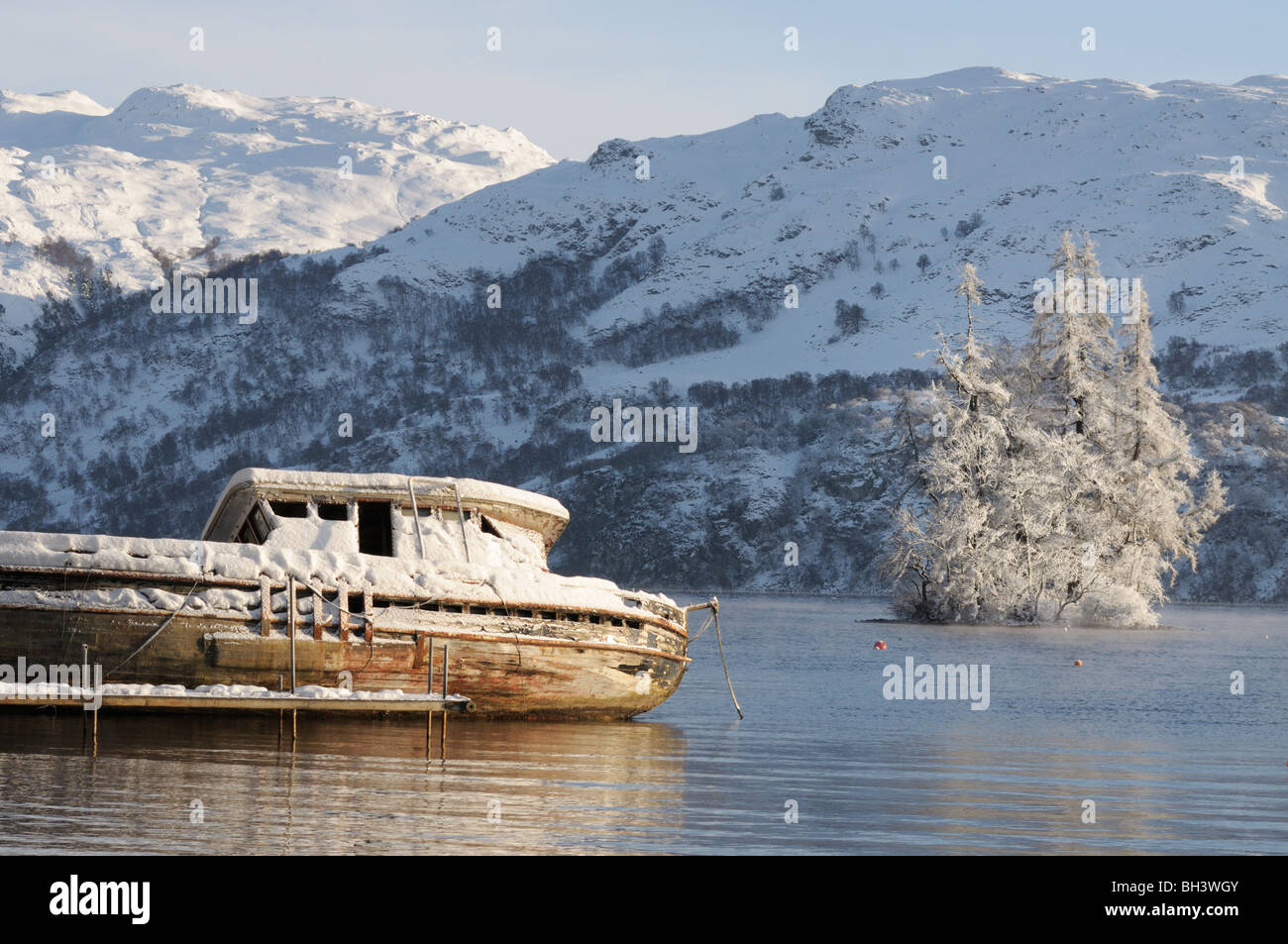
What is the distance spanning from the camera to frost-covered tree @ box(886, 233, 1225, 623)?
235 ft

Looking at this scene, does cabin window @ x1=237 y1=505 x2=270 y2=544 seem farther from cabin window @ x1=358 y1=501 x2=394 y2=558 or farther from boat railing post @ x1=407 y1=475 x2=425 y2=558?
boat railing post @ x1=407 y1=475 x2=425 y2=558

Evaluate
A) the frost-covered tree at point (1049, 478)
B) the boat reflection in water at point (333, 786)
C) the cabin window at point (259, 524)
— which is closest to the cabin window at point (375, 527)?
the cabin window at point (259, 524)

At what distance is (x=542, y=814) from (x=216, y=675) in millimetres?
9765

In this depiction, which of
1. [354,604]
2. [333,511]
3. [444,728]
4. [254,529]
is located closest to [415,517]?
[333,511]

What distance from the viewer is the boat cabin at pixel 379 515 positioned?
98.4 ft

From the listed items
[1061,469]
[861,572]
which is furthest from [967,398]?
[861,572]

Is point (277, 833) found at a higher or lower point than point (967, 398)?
lower

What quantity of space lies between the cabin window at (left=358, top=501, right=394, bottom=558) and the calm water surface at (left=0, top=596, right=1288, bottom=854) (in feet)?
11.6

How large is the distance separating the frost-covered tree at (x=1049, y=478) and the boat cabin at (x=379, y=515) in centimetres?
4126

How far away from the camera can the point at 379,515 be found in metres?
31.7

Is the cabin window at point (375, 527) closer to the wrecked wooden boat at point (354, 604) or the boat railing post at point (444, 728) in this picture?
the wrecked wooden boat at point (354, 604)

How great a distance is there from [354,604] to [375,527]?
3.09 m
